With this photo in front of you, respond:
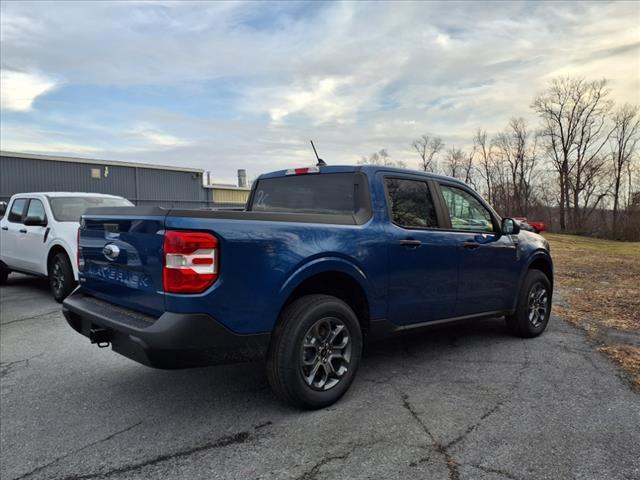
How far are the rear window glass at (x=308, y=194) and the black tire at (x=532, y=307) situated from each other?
8.58 feet

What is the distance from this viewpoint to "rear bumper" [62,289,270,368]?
290 cm

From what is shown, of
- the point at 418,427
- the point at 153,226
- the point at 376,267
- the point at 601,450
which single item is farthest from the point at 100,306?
the point at 601,450

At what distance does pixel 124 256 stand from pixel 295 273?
3.86 feet

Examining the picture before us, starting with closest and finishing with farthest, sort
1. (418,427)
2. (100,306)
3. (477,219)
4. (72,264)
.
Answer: (418,427) → (100,306) → (477,219) → (72,264)

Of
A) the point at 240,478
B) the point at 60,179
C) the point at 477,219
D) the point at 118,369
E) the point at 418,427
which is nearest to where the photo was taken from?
the point at 240,478

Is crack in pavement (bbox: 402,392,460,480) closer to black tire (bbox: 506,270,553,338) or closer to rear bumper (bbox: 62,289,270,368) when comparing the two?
rear bumper (bbox: 62,289,270,368)

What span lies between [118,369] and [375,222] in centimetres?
275

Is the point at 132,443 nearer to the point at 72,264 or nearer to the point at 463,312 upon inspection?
the point at 463,312

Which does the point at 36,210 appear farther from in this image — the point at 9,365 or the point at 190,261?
the point at 190,261

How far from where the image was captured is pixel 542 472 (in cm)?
269

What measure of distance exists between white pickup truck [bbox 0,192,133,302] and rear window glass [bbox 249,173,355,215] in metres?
3.90

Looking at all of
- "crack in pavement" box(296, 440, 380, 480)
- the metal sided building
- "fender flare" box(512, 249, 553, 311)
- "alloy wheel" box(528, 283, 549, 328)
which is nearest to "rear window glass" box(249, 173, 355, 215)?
"crack in pavement" box(296, 440, 380, 480)

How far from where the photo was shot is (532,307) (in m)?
5.58

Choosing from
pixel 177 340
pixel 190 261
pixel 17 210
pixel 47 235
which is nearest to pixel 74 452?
pixel 177 340
